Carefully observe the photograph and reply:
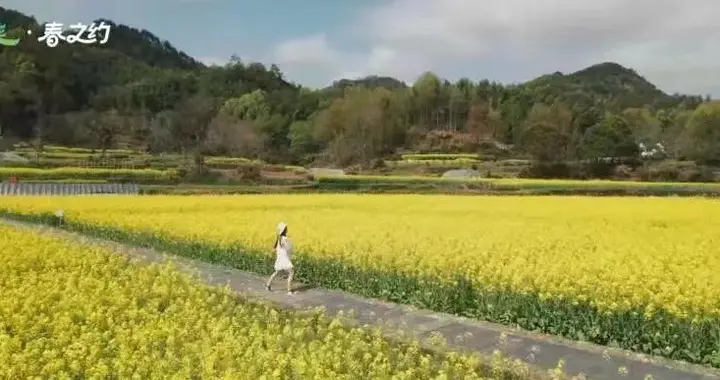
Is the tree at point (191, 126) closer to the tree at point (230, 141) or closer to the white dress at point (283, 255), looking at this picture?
the tree at point (230, 141)

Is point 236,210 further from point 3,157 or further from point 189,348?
point 3,157

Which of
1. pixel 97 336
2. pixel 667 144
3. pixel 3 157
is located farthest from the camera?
pixel 667 144

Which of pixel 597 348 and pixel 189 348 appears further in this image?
pixel 597 348

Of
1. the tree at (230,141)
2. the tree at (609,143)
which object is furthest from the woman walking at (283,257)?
the tree at (230,141)

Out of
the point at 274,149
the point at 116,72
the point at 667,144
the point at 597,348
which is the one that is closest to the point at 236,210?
the point at 597,348

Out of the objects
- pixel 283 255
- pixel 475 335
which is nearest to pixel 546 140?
pixel 283 255

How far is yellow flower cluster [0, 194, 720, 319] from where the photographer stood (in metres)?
8.30

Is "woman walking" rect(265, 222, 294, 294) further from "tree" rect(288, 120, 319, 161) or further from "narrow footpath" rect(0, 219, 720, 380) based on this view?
"tree" rect(288, 120, 319, 161)

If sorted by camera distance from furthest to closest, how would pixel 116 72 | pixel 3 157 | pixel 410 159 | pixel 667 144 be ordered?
pixel 116 72 < pixel 667 144 < pixel 410 159 < pixel 3 157

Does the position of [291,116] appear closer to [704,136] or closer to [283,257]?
[704,136]

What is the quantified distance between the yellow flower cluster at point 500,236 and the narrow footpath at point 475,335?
800 mm

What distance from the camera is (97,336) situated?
622 centimetres

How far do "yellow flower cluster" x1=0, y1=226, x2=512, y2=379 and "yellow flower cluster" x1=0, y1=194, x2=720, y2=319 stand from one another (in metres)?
2.54

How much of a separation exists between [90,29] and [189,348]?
3130cm
